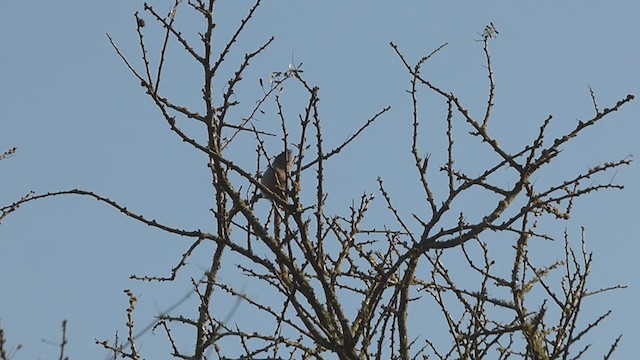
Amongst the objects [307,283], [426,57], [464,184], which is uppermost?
[426,57]

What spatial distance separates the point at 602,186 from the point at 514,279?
75 cm

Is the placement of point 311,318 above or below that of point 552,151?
below

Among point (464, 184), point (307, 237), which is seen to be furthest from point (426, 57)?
point (307, 237)

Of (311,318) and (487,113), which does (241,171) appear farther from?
(487,113)

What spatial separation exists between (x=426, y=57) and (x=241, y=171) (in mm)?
1360

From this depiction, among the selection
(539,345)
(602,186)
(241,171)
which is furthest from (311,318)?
(602,186)

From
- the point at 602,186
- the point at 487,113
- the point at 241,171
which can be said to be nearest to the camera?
the point at 241,171

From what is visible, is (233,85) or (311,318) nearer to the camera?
(311,318)

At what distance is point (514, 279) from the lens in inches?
192

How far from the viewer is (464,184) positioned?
4.24m

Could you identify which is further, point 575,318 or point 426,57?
point 426,57

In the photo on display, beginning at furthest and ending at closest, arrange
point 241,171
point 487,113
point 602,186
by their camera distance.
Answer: point 487,113, point 602,186, point 241,171

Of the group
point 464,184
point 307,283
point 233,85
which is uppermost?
point 233,85

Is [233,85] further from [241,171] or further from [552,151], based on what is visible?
[552,151]
